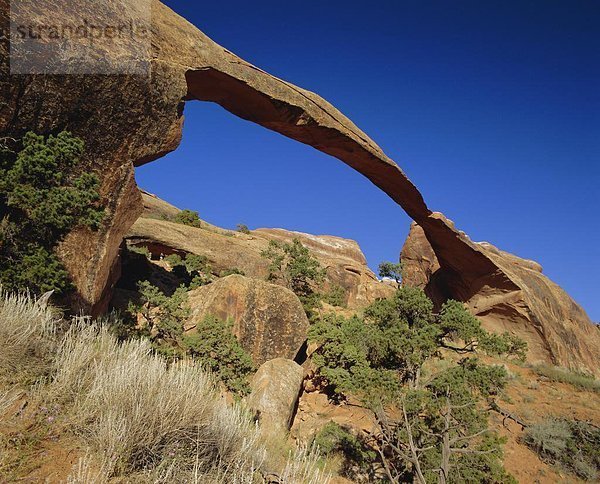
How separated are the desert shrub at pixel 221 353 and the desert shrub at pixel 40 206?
133 inches

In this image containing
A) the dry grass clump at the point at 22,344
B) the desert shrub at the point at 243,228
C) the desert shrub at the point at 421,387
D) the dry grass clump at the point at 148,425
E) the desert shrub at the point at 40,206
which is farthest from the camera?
the desert shrub at the point at 243,228

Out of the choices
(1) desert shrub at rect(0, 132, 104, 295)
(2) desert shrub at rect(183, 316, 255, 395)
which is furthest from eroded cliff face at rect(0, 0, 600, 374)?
(2) desert shrub at rect(183, 316, 255, 395)

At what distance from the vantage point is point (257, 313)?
12.4 meters

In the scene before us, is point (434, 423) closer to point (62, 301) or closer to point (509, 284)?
point (62, 301)

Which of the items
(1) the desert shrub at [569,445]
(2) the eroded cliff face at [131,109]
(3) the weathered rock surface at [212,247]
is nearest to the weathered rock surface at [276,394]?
(2) the eroded cliff face at [131,109]

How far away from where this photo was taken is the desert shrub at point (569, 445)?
376 inches

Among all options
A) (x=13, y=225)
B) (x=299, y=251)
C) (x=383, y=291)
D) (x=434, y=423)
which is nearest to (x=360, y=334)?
(x=434, y=423)

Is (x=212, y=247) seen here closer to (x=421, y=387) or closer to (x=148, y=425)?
(x=421, y=387)

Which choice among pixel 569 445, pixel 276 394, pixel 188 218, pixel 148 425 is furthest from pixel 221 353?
pixel 188 218

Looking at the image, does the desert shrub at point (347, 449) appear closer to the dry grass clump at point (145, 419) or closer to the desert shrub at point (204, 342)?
the desert shrub at point (204, 342)

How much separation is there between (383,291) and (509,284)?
14752 mm

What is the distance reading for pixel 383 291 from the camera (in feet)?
113

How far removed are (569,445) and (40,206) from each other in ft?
45.5

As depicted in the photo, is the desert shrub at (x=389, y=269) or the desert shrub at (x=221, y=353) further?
the desert shrub at (x=389, y=269)
